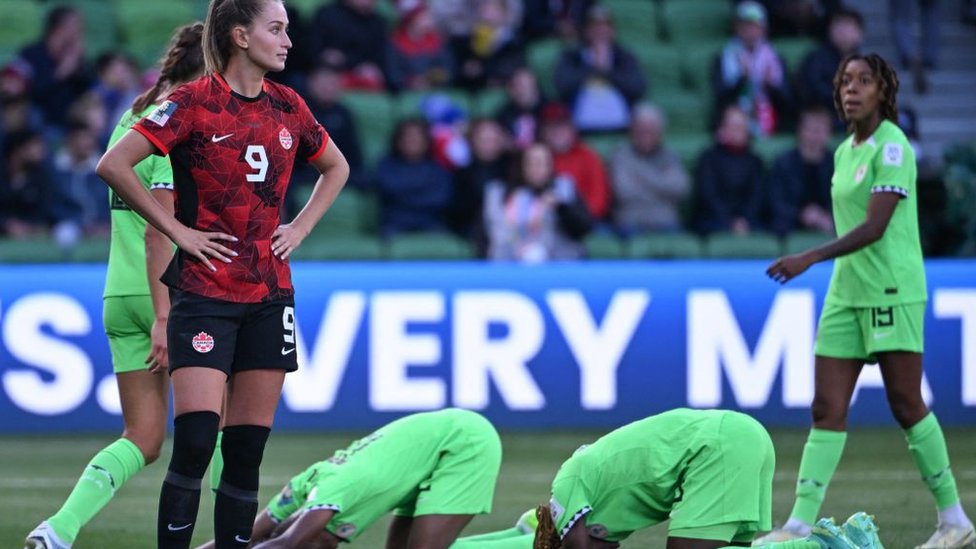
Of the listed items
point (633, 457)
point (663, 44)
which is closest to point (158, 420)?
point (633, 457)

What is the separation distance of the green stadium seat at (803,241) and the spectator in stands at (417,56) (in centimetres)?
310

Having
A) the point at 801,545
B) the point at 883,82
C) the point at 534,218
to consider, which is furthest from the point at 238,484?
the point at 534,218

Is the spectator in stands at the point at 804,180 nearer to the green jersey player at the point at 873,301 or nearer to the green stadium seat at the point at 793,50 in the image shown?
the green stadium seat at the point at 793,50

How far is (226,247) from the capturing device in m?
4.72

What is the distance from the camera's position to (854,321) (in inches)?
259

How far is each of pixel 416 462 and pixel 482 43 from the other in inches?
289

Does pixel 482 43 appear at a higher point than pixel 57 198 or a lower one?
higher

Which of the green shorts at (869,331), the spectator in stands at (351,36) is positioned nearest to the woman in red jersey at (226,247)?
the green shorts at (869,331)

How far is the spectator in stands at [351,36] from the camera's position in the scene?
40.6ft

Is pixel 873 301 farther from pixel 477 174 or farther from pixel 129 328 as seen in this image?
pixel 477 174

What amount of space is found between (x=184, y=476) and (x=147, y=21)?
8624 millimetres

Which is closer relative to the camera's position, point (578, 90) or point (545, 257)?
point (545, 257)

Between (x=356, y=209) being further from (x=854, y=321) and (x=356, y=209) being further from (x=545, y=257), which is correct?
(x=854, y=321)

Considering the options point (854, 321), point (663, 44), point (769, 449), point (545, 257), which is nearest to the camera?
point (769, 449)
